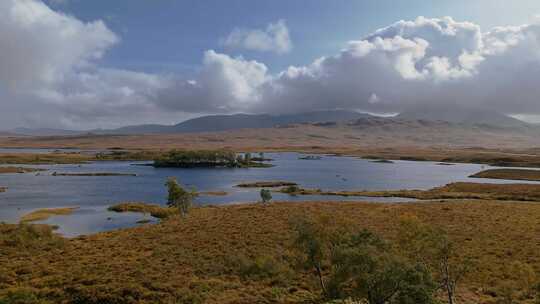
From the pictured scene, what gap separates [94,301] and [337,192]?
80132 millimetres

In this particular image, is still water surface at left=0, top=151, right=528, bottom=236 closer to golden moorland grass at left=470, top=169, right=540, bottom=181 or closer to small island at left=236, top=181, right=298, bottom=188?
small island at left=236, top=181, right=298, bottom=188

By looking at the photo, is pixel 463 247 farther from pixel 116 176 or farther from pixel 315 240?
pixel 116 176

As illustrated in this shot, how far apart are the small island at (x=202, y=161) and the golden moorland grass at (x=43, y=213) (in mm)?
106310

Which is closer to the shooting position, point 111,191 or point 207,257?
point 207,257

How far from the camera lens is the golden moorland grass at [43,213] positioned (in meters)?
66.2

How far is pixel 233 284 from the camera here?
29.0 meters

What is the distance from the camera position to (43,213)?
234ft

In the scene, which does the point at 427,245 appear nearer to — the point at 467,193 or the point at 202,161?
the point at 467,193

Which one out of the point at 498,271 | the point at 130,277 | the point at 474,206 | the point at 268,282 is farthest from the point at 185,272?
the point at 474,206

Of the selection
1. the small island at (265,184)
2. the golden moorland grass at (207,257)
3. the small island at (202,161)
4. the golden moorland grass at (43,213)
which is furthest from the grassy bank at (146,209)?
the small island at (202,161)

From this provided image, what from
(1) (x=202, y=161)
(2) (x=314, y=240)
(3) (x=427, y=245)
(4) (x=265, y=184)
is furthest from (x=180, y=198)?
(1) (x=202, y=161)

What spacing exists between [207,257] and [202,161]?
515ft

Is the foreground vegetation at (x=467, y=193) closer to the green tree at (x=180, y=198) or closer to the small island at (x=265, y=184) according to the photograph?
the small island at (x=265, y=184)

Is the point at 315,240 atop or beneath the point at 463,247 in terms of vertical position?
atop
